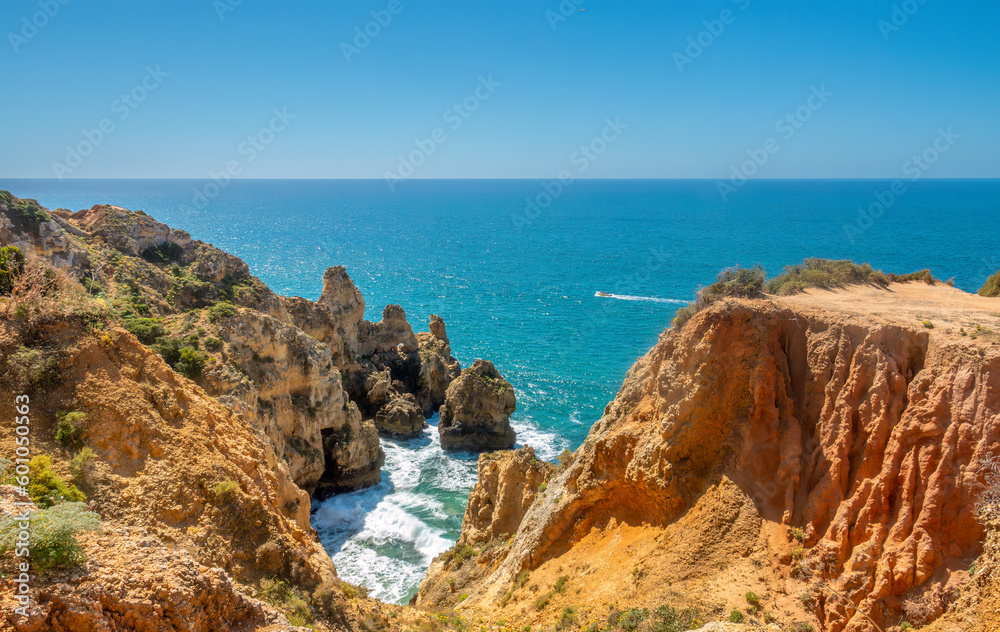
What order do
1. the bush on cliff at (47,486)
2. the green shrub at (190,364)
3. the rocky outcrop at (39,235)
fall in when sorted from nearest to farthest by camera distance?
the bush on cliff at (47,486) → the green shrub at (190,364) → the rocky outcrop at (39,235)

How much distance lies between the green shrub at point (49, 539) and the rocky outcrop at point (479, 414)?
3496 centimetres

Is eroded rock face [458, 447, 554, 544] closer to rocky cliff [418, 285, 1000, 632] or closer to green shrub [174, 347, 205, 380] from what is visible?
rocky cliff [418, 285, 1000, 632]

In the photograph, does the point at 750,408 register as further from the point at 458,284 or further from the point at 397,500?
the point at 458,284

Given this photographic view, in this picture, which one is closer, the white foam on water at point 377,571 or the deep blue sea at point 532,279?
the white foam on water at point 377,571

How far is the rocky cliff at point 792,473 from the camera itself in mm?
11352

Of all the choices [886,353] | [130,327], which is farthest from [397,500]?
[886,353]

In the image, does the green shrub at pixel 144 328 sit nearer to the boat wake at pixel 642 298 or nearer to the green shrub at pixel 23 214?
the green shrub at pixel 23 214

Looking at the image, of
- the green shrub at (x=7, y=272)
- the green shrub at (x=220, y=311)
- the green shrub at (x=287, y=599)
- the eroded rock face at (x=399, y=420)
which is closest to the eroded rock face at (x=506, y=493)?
the green shrub at (x=287, y=599)

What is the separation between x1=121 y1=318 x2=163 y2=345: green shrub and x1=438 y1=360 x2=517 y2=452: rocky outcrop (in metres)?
23.4

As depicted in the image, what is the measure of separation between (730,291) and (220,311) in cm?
2560

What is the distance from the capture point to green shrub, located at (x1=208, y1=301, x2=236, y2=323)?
28250mm

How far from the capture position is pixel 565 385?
54156mm

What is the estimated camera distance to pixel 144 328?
944 inches

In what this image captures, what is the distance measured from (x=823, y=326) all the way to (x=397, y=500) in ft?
98.4
